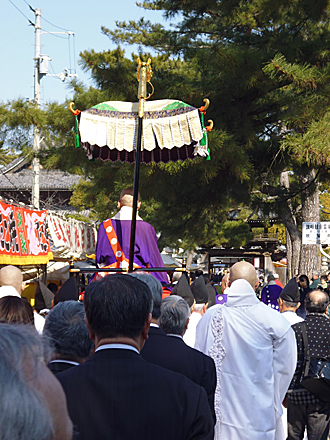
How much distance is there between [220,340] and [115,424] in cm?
217

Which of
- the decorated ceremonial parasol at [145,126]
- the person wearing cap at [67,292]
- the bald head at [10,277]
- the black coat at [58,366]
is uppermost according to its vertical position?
the decorated ceremonial parasol at [145,126]

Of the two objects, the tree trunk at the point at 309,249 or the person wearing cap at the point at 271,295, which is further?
the tree trunk at the point at 309,249

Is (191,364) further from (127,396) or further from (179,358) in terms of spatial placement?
(127,396)

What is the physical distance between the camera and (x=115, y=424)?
172cm

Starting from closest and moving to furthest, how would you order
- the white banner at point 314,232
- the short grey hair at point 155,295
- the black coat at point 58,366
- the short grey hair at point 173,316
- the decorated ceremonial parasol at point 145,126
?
the black coat at point 58,366 < the short grey hair at point 155,295 < the short grey hair at point 173,316 < the decorated ceremonial parasol at point 145,126 < the white banner at point 314,232

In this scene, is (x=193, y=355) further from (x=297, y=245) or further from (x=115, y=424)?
(x=297, y=245)

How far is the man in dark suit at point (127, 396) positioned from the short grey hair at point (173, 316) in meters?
1.26

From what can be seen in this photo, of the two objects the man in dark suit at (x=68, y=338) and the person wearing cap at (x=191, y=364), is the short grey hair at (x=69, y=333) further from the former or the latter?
the person wearing cap at (x=191, y=364)

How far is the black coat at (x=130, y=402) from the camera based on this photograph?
5.66 feet

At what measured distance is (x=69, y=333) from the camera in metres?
2.42

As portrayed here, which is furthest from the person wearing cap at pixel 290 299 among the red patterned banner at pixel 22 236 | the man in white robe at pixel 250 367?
the red patterned banner at pixel 22 236

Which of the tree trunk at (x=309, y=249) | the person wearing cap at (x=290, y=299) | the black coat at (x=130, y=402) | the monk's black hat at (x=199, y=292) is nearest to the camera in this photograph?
the black coat at (x=130, y=402)

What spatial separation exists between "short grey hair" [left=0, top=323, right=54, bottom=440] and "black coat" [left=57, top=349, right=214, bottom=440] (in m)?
0.77

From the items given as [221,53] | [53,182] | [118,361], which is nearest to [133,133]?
[221,53]
